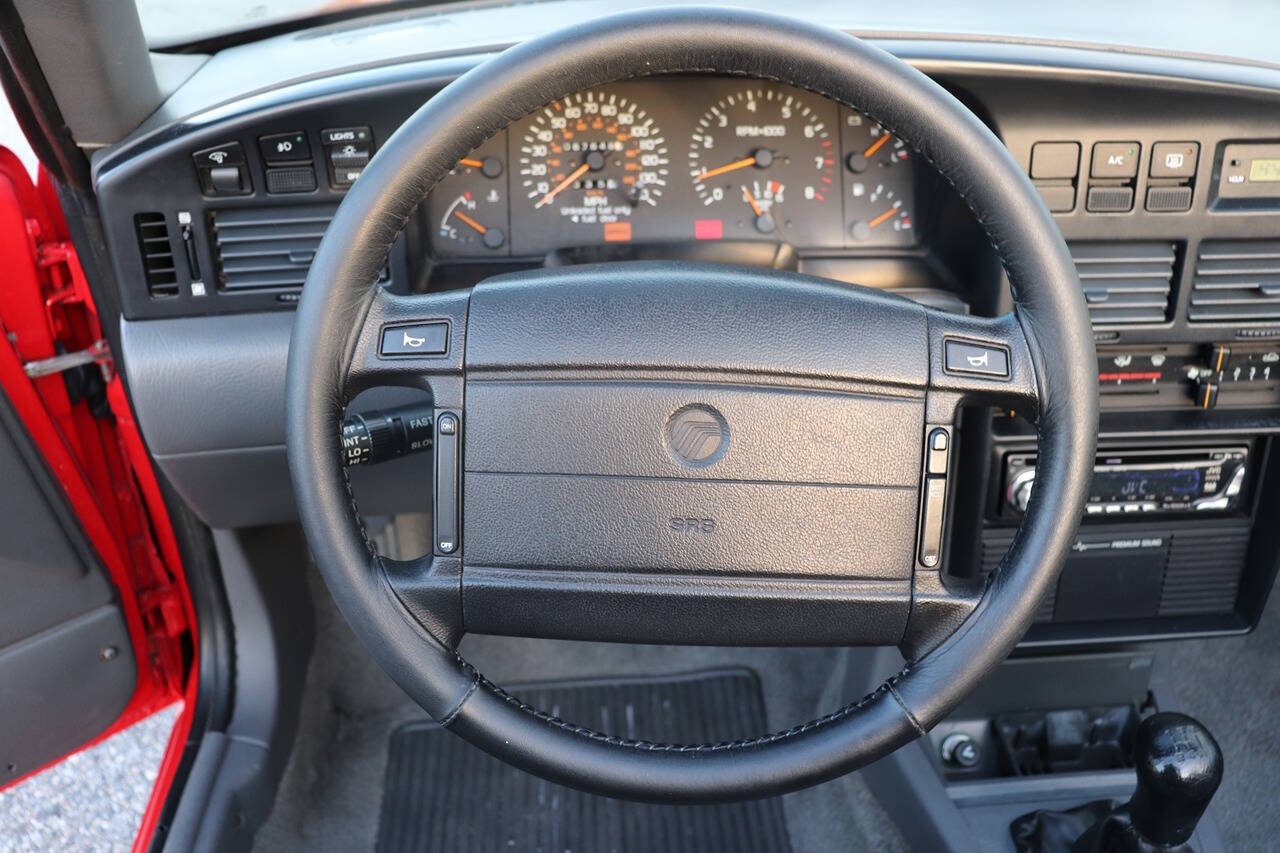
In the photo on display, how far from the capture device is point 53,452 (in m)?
1.60

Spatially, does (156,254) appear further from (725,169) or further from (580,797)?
(580,797)

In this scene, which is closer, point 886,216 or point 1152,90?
point 1152,90

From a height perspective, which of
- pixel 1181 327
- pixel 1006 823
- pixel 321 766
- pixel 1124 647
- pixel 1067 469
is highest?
pixel 1067 469

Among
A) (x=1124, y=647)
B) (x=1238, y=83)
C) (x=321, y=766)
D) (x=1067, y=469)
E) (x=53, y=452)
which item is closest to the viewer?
(x=1067, y=469)

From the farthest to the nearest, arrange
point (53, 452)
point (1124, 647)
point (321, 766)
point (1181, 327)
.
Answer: point (321, 766) < point (1124, 647) < point (53, 452) < point (1181, 327)

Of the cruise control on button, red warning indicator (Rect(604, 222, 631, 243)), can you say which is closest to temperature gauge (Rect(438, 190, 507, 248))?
red warning indicator (Rect(604, 222, 631, 243))

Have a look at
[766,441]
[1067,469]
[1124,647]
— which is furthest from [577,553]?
[1124,647]

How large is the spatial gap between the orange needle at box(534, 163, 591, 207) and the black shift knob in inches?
39.8

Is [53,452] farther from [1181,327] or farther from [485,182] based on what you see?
[1181,327]

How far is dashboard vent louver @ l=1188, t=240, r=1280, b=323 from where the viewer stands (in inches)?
57.3

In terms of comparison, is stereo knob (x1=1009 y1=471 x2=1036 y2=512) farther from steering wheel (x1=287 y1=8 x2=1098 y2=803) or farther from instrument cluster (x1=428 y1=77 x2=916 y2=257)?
steering wheel (x1=287 y1=8 x2=1098 y2=803)

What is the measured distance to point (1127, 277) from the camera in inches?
57.8

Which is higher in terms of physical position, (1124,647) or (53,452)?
(53,452)

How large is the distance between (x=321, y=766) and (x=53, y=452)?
78 cm
